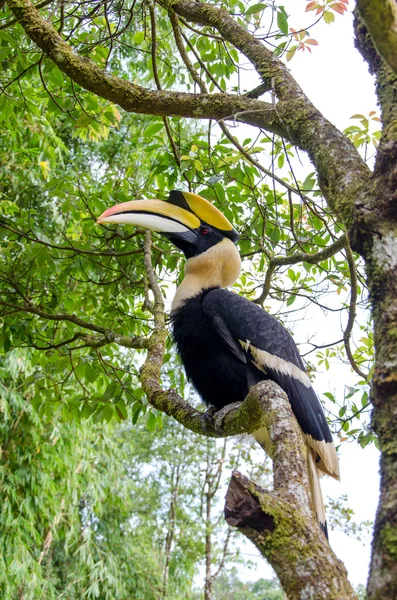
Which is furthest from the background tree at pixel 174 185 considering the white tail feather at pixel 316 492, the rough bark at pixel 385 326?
the white tail feather at pixel 316 492

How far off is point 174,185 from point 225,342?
3.95ft

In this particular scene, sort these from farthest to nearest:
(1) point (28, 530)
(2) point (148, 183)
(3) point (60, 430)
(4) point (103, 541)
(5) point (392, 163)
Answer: (4) point (103, 541) < (3) point (60, 430) < (1) point (28, 530) < (2) point (148, 183) < (5) point (392, 163)

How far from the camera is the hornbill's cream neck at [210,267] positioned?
120 inches

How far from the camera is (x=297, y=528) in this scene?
935mm

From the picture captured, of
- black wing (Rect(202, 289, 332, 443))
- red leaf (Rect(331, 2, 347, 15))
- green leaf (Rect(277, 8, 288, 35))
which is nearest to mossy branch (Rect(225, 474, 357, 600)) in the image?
black wing (Rect(202, 289, 332, 443))

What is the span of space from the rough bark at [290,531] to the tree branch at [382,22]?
75 cm

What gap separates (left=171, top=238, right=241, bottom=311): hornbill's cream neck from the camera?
3047 millimetres

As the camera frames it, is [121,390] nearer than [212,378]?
No

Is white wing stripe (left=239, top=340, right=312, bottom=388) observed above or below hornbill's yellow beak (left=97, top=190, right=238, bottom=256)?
below

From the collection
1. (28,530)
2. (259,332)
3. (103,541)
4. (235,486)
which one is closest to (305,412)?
(259,332)

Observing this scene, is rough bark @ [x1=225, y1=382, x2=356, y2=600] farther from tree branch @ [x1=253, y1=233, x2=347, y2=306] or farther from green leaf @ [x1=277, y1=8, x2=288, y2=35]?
green leaf @ [x1=277, y1=8, x2=288, y2=35]

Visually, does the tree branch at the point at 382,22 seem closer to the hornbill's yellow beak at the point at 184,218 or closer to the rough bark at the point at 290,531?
the rough bark at the point at 290,531

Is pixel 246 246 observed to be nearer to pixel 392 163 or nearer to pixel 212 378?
pixel 212 378

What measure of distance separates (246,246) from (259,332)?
1.04 meters
